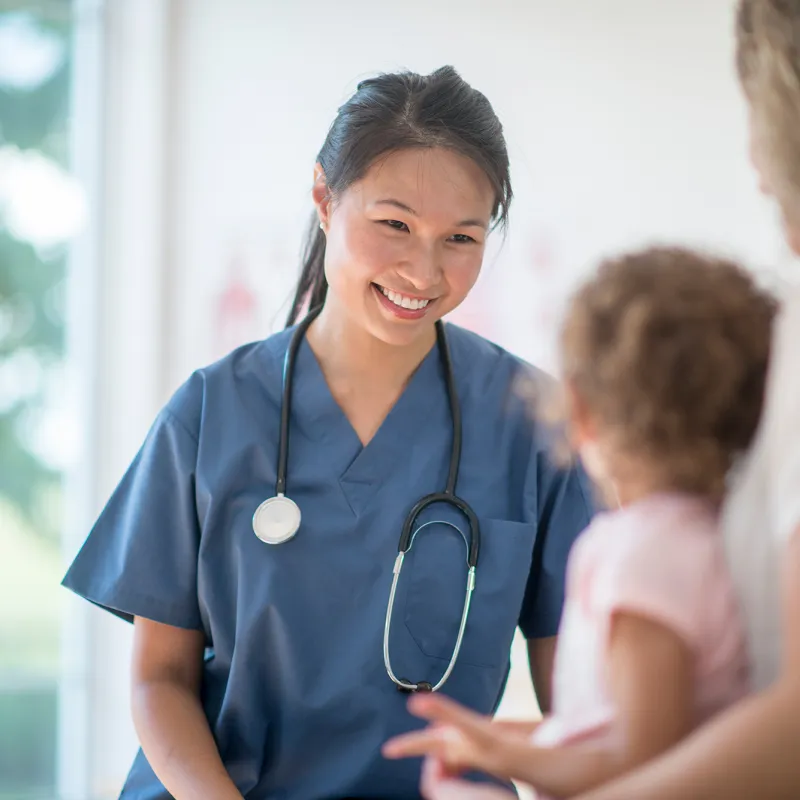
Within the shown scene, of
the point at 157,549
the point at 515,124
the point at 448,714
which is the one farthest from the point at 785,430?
the point at 515,124

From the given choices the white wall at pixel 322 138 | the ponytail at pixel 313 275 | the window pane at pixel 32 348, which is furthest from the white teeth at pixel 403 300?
the window pane at pixel 32 348

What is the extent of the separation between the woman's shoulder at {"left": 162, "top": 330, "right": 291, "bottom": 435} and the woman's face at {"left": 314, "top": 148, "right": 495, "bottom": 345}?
0.52 feet

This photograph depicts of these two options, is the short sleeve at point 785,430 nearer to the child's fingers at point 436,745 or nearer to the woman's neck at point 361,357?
the child's fingers at point 436,745

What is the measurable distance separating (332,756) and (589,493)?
1.60ft

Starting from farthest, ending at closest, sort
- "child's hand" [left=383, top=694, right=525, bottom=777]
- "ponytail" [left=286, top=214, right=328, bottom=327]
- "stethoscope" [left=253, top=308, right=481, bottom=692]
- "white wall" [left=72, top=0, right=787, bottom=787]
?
"white wall" [left=72, top=0, right=787, bottom=787] → "ponytail" [left=286, top=214, right=328, bottom=327] → "stethoscope" [left=253, top=308, right=481, bottom=692] → "child's hand" [left=383, top=694, right=525, bottom=777]

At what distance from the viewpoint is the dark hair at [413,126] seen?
4.46ft

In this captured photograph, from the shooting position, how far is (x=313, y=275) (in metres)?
1.60

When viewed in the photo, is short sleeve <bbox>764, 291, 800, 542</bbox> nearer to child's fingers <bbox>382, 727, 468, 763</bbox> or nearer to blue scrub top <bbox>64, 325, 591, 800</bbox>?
child's fingers <bbox>382, 727, 468, 763</bbox>

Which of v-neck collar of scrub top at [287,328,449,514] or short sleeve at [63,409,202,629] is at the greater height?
v-neck collar of scrub top at [287,328,449,514]

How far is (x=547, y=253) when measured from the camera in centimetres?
288

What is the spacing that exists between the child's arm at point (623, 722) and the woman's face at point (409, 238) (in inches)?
25.8

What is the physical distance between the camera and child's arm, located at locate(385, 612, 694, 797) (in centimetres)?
76

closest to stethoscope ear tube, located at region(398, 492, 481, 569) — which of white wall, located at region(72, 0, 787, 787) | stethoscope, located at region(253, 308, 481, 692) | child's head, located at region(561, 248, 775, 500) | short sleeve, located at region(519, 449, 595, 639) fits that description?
stethoscope, located at region(253, 308, 481, 692)

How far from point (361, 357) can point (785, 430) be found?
0.80 m
